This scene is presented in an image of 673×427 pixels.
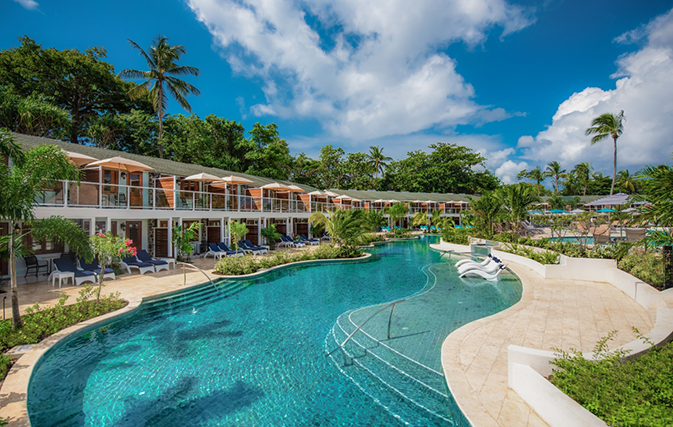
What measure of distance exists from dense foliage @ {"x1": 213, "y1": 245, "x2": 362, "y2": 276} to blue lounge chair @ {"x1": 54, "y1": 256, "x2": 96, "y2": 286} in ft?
14.2

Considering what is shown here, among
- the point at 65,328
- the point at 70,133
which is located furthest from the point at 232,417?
the point at 70,133

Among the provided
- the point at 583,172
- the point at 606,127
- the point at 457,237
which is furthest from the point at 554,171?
the point at 457,237

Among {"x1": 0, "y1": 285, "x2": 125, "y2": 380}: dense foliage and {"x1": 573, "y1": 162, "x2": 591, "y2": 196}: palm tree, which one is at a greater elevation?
{"x1": 573, "y1": 162, "x2": 591, "y2": 196}: palm tree

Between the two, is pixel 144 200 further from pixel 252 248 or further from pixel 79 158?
pixel 252 248

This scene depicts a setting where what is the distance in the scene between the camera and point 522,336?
605 cm

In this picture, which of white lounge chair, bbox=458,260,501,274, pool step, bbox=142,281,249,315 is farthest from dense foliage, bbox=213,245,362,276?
white lounge chair, bbox=458,260,501,274

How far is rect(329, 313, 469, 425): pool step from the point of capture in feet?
14.4

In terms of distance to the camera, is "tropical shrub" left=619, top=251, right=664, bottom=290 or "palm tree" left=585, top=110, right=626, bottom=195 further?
"palm tree" left=585, top=110, right=626, bottom=195

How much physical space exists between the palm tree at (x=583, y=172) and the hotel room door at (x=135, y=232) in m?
75.6

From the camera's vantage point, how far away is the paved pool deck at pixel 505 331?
3955mm

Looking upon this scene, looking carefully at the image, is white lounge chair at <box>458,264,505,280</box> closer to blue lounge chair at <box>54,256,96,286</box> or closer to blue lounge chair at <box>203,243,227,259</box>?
blue lounge chair at <box>203,243,227,259</box>

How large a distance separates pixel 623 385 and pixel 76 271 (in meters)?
14.8

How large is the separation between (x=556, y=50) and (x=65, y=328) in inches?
1106

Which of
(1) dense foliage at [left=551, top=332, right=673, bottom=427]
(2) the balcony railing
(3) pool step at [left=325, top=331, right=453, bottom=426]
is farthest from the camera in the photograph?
(2) the balcony railing
